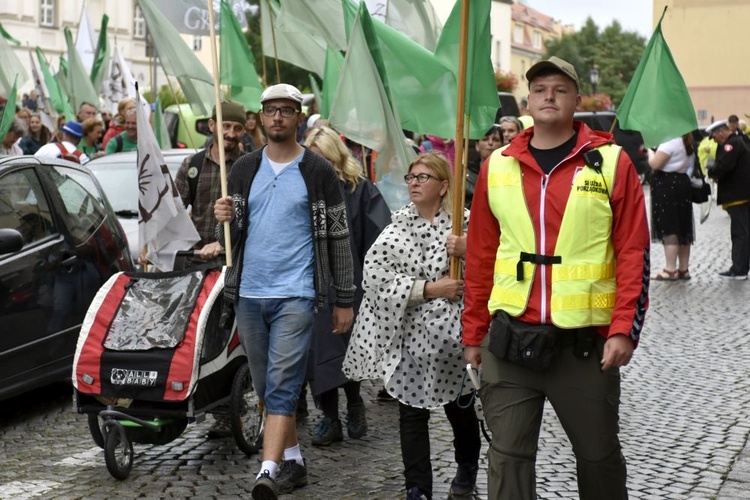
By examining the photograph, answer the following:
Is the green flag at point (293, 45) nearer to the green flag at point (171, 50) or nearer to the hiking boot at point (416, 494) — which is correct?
the green flag at point (171, 50)

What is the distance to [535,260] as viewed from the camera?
4.52 metres

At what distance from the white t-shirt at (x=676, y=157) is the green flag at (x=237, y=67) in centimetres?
529

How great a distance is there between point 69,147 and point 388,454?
770cm

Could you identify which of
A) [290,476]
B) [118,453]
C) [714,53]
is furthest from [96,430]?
[714,53]

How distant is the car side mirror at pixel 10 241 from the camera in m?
7.22

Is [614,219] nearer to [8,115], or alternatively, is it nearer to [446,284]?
[446,284]

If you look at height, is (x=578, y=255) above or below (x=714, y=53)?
below

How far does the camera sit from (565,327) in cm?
444

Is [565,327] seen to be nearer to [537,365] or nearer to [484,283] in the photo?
[537,365]

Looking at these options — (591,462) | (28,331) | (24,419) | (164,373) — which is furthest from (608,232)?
(24,419)

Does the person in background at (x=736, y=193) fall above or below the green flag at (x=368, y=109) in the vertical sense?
below

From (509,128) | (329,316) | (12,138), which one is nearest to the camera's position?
(329,316)

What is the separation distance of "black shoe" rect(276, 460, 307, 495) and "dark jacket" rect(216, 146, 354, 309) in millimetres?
781

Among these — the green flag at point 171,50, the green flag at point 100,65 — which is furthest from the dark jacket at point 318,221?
the green flag at point 100,65
